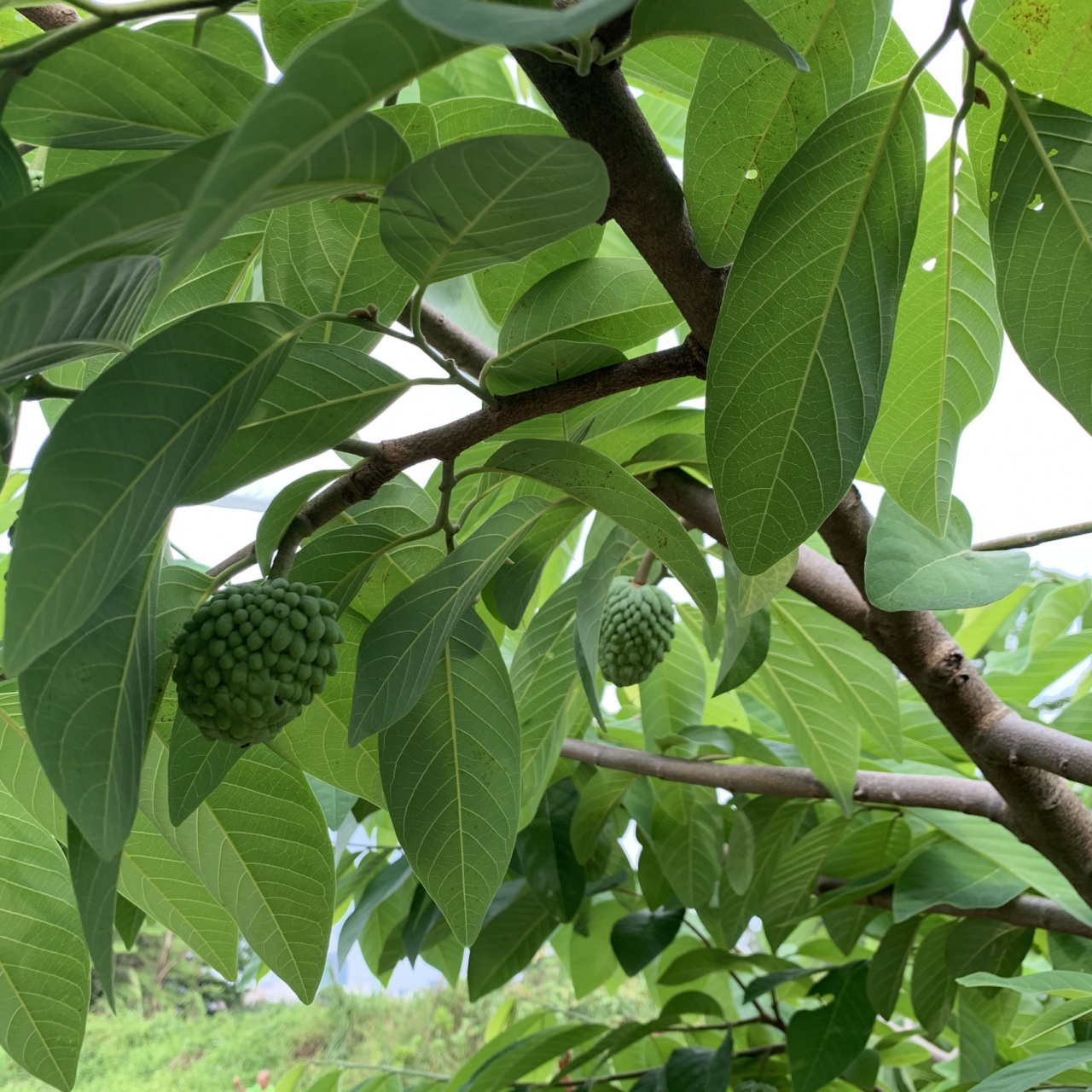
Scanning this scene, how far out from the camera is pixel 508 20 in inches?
7.5

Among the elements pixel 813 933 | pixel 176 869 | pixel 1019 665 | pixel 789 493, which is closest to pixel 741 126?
pixel 789 493

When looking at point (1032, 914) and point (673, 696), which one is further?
point (673, 696)

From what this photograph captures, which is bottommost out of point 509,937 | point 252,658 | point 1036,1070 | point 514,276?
point 509,937

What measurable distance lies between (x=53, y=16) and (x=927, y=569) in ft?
1.70

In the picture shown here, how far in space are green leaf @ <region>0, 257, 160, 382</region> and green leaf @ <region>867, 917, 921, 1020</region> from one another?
828 mm

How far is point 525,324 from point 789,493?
149 millimetres

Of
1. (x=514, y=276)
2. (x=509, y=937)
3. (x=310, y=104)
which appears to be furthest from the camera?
(x=509, y=937)

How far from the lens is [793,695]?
33.0 inches

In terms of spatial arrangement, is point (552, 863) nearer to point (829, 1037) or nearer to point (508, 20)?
point (829, 1037)

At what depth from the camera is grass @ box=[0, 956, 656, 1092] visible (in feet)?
10.6

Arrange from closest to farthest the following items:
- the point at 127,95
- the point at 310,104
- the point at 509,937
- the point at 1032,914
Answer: the point at 310,104
the point at 127,95
the point at 1032,914
the point at 509,937

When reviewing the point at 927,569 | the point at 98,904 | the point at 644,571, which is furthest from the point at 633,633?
the point at 98,904

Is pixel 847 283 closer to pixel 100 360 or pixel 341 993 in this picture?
pixel 100 360

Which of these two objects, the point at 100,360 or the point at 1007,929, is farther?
the point at 1007,929
